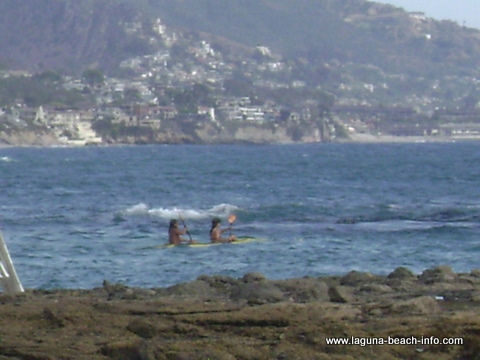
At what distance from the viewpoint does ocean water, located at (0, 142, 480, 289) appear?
19.5 meters

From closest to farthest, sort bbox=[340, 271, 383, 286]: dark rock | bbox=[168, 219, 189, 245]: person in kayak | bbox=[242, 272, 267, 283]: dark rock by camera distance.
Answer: bbox=[340, 271, 383, 286]: dark rock < bbox=[242, 272, 267, 283]: dark rock < bbox=[168, 219, 189, 245]: person in kayak

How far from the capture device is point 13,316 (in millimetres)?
9914

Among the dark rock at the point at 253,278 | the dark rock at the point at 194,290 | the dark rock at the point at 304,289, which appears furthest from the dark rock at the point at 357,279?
the dark rock at the point at 194,290

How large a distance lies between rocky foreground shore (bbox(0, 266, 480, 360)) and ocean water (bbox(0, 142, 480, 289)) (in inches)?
273

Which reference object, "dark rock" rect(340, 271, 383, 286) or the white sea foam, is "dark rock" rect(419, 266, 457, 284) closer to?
"dark rock" rect(340, 271, 383, 286)

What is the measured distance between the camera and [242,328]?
930cm

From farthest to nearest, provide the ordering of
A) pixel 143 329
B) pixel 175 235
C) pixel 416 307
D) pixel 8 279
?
1. pixel 175 235
2. pixel 8 279
3. pixel 416 307
4. pixel 143 329

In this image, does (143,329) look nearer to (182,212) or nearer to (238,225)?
(238,225)

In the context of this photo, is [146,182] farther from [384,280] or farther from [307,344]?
[307,344]

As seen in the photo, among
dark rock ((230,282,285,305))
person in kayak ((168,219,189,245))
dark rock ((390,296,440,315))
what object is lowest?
person in kayak ((168,219,189,245))

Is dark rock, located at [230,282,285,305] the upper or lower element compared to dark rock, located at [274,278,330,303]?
upper

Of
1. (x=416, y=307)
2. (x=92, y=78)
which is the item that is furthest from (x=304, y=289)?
(x=92, y=78)

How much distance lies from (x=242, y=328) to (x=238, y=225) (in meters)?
18.6

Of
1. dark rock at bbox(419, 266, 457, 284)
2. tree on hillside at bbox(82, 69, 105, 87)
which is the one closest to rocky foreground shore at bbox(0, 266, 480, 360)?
dark rock at bbox(419, 266, 457, 284)
